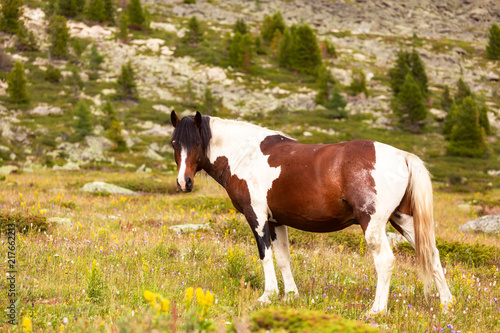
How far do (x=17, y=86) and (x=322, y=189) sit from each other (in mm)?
45141

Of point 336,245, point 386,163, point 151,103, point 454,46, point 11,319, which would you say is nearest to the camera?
point 11,319

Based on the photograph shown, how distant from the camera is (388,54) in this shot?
81.9 meters

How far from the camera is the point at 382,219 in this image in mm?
4770

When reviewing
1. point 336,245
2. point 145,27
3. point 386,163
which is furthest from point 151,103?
point 386,163

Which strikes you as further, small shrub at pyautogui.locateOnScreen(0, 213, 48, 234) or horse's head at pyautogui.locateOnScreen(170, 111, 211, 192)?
small shrub at pyautogui.locateOnScreen(0, 213, 48, 234)

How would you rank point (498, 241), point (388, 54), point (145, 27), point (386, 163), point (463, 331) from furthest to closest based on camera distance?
point (388, 54), point (145, 27), point (498, 241), point (386, 163), point (463, 331)

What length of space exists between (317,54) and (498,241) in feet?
191

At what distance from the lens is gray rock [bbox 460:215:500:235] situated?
11.5 m

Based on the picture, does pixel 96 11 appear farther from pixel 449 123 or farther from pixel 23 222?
pixel 23 222

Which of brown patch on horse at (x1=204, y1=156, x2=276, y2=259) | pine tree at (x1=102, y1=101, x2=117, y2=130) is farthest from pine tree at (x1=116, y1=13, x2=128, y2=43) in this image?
brown patch on horse at (x1=204, y1=156, x2=276, y2=259)

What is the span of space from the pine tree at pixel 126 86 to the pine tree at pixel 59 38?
44.8 feet

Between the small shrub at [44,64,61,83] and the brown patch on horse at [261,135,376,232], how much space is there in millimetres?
52756

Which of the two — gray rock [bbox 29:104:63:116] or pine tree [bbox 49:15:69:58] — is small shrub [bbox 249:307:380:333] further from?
pine tree [bbox 49:15:69:58]

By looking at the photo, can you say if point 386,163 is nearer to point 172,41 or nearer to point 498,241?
point 498,241
